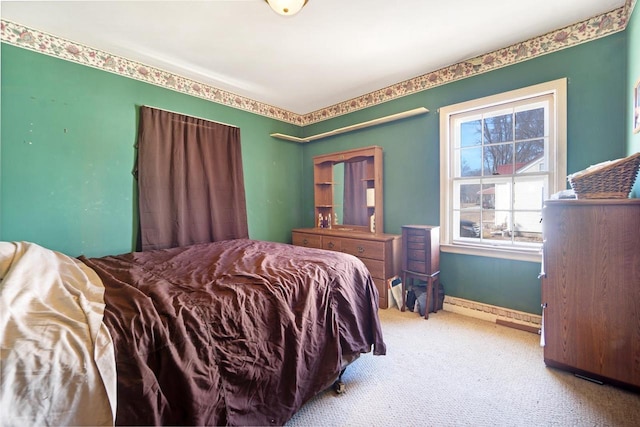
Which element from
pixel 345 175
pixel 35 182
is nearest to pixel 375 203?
pixel 345 175

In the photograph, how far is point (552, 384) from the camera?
159 centimetres

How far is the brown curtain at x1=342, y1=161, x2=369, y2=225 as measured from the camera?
3.42 metres

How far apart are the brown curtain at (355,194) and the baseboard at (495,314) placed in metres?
1.34

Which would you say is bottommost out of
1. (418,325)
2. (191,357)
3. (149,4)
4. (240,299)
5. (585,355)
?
(418,325)

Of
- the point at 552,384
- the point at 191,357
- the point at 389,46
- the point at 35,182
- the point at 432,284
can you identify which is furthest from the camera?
the point at 432,284

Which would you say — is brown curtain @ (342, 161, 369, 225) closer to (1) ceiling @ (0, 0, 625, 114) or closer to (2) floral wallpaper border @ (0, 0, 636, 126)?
(2) floral wallpaper border @ (0, 0, 636, 126)

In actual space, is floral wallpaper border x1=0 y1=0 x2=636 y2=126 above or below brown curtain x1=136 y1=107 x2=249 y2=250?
above

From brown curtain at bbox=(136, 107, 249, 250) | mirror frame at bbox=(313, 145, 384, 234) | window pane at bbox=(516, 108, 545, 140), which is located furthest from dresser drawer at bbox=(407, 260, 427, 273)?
brown curtain at bbox=(136, 107, 249, 250)

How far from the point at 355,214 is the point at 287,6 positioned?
A: 7.84 ft

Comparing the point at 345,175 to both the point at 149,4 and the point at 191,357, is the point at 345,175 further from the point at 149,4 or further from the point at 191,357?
the point at 191,357

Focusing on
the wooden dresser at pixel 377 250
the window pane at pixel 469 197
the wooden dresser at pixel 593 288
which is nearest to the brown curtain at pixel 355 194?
the wooden dresser at pixel 377 250

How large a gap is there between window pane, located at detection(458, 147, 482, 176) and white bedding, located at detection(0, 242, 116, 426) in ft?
9.91

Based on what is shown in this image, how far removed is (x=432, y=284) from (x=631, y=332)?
1.36m

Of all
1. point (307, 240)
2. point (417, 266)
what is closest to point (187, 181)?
point (307, 240)
